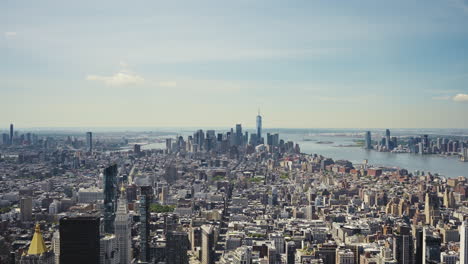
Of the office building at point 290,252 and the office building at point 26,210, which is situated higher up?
the office building at point 26,210

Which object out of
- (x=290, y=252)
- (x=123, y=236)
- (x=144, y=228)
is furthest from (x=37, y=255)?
(x=290, y=252)

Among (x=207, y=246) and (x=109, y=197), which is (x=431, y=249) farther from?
(x=109, y=197)

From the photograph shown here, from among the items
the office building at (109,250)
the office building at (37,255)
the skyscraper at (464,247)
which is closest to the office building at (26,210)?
the office building at (109,250)

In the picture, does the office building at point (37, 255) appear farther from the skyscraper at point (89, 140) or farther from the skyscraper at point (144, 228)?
the skyscraper at point (89, 140)

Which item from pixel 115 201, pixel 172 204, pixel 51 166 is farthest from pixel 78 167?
pixel 115 201

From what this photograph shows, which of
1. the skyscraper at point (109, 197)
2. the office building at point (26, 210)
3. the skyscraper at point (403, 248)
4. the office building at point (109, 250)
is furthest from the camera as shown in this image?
the office building at point (26, 210)

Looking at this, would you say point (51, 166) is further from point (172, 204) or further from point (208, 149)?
point (208, 149)
